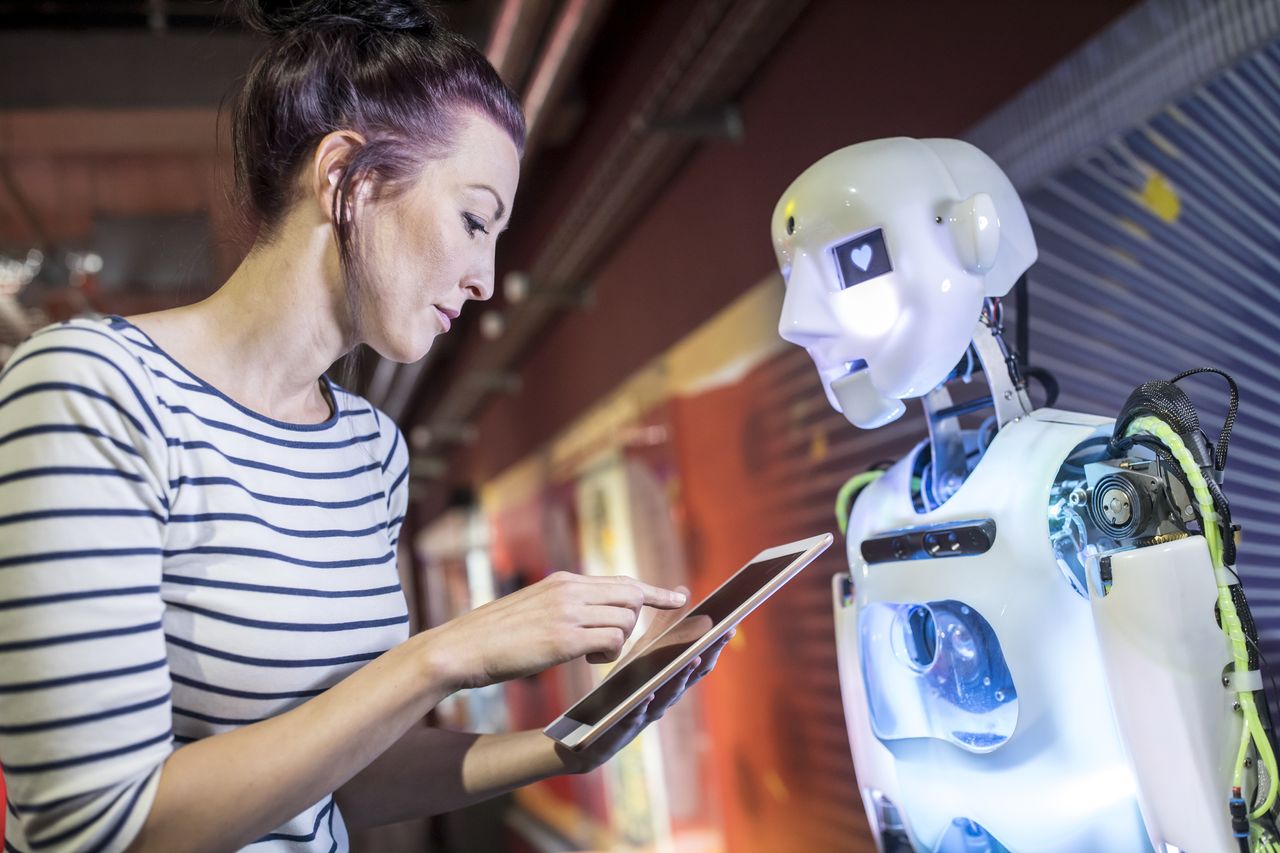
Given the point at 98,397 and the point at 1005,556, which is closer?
the point at 98,397

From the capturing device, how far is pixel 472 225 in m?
1.18

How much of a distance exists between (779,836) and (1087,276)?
73.9 inches

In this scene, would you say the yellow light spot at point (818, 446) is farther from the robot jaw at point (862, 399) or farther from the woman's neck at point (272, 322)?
the woman's neck at point (272, 322)

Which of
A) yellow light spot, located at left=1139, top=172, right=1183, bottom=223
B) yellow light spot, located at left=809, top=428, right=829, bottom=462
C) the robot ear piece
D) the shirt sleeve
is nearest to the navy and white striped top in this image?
the shirt sleeve

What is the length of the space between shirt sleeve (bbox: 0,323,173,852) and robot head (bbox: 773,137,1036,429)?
76 cm

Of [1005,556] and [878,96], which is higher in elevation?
[878,96]

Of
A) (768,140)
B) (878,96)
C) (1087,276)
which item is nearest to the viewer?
(1087,276)

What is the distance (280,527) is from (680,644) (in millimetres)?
426

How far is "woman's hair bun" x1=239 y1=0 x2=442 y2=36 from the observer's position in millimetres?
1199

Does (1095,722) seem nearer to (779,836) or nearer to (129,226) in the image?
(779,836)

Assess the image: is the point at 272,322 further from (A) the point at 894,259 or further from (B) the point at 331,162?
(A) the point at 894,259

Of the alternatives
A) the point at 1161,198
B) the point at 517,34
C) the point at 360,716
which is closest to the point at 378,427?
the point at 360,716

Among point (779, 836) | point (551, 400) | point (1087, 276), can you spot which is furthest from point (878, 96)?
point (551, 400)

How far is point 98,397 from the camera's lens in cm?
87
